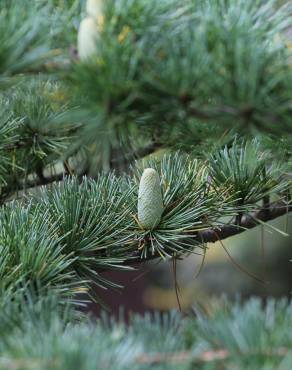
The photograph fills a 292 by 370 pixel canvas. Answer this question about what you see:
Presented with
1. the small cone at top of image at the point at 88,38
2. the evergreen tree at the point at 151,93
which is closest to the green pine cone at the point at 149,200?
the evergreen tree at the point at 151,93

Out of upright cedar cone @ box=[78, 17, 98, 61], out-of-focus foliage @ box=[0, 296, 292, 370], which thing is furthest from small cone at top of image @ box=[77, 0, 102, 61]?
out-of-focus foliage @ box=[0, 296, 292, 370]

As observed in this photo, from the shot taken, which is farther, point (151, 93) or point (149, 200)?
point (149, 200)

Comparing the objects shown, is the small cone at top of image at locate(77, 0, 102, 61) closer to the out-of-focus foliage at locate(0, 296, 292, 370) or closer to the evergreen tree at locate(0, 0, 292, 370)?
the evergreen tree at locate(0, 0, 292, 370)

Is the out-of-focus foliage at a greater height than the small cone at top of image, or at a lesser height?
lesser

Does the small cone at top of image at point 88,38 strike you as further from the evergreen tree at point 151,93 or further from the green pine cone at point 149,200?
the green pine cone at point 149,200

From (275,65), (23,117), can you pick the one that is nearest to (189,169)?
(23,117)

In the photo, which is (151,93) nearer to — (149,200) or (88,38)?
(88,38)

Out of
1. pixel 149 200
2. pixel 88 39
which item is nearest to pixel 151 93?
pixel 88 39

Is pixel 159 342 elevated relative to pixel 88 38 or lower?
lower

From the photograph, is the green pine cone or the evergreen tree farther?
the green pine cone
